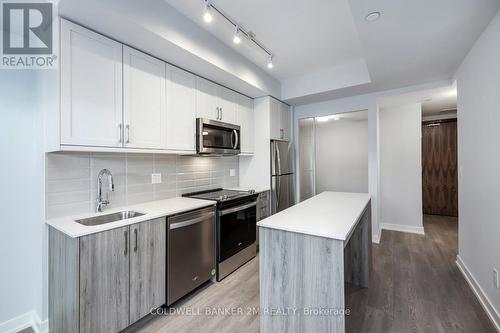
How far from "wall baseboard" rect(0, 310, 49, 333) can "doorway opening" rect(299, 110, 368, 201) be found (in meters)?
3.71

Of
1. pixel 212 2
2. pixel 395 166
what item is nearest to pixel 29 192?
pixel 212 2

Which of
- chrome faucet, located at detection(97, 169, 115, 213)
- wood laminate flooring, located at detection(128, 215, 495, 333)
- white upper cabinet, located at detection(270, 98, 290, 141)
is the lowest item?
wood laminate flooring, located at detection(128, 215, 495, 333)

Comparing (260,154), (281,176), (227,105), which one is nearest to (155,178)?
(227,105)

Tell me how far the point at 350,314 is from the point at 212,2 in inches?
117

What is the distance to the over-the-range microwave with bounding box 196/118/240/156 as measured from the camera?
8.57 feet

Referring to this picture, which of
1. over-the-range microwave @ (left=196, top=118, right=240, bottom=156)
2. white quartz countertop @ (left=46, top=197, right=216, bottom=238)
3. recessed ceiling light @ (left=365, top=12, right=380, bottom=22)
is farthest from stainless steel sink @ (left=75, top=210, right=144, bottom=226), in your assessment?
recessed ceiling light @ (left=365, top=12, right=380, bottom=22)

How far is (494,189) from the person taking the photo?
1779mm

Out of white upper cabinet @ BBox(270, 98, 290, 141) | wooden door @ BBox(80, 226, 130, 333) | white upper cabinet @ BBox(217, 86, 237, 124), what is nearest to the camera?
wooden door @ BBox(80, 226, 130, 333)

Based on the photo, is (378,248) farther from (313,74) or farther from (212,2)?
(212,2)

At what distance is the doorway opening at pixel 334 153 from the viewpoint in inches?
148

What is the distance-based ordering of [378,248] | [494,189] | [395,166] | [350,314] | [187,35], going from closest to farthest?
[494,189] < [350,314] < [187,35] < [378,248] < [395,166]

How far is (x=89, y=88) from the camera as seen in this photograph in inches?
68.3

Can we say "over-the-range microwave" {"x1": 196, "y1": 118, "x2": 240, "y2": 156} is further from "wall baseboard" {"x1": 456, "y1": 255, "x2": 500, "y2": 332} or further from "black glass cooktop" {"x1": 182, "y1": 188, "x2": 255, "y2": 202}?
"wall baseboard" {"x1": 456, "y1": 255, "x2": 500, "y2": 332}

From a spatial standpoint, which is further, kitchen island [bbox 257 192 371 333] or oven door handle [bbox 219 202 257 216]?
oven door handle [bbox 219 202 257 216]
